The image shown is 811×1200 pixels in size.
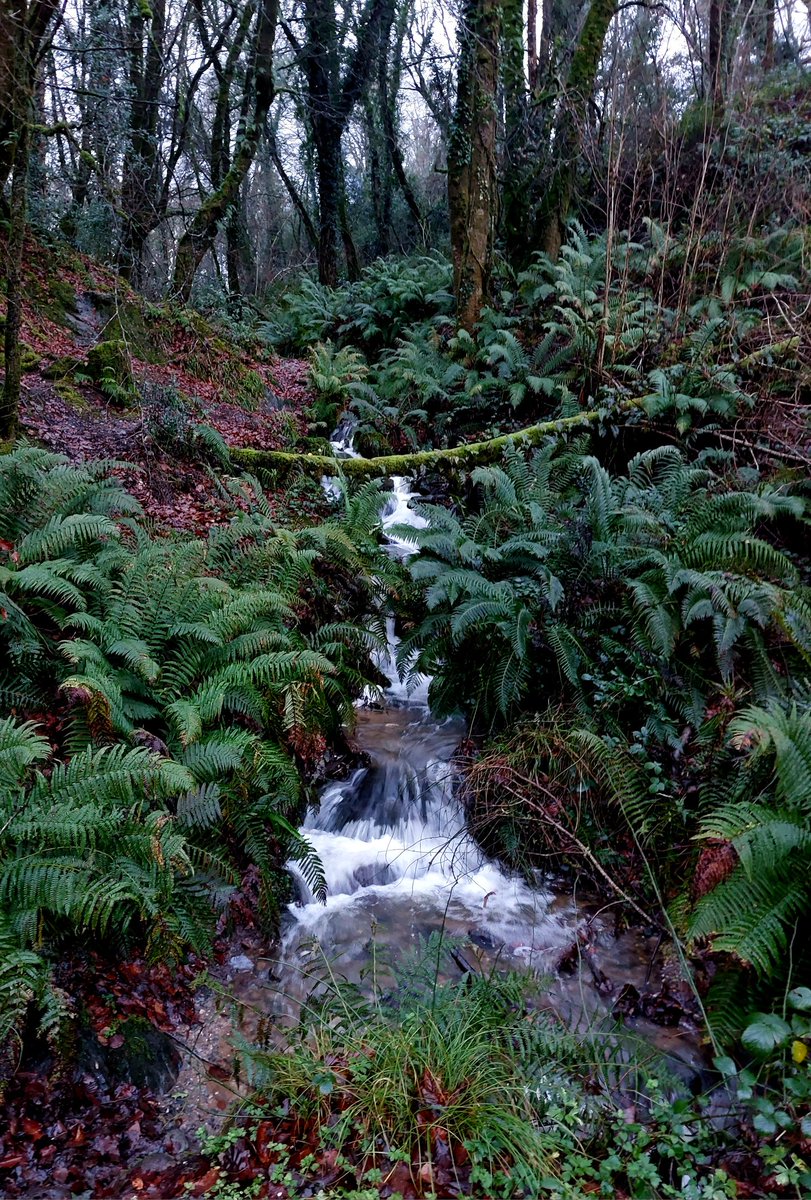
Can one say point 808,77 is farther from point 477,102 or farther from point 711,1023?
point 711,1023

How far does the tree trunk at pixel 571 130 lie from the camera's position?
1132cm

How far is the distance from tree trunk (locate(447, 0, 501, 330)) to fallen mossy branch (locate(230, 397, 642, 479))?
11.3 feet

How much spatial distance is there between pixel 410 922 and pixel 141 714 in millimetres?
2141

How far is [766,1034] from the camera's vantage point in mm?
2807

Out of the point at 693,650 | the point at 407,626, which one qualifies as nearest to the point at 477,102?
the point at 407,626

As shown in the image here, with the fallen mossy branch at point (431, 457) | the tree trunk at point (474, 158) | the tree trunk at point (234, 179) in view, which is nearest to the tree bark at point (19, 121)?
the fallen mossy branch at point (431, 457)

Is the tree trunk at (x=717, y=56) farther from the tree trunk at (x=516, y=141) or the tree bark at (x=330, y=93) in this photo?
the tree bark at (x=330, y=93)

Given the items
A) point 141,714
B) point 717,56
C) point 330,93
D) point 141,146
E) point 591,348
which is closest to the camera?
point 141,714

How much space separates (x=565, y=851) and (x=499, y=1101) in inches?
82.3

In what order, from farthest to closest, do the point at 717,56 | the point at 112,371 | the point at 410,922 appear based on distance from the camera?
1. the point at 717,56
2. the point at 112,371
3. the point at 410,922

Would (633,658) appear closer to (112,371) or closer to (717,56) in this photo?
(112,371)

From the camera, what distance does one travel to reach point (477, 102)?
33.9ft

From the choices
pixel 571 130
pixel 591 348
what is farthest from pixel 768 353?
pixel 571 130

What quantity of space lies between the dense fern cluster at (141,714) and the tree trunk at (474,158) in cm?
719
